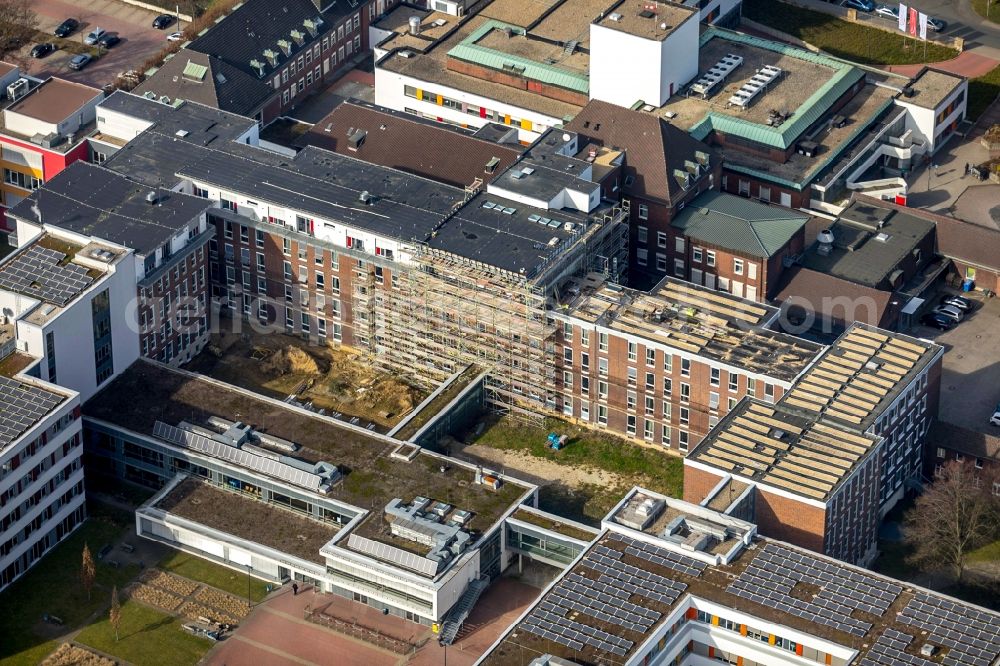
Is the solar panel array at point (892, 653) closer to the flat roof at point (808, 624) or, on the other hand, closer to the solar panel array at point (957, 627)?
the flat roof at point (808, 624)

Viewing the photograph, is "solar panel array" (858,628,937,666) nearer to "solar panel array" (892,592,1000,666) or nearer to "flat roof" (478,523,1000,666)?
"flat roof" (478,523,1000,666)

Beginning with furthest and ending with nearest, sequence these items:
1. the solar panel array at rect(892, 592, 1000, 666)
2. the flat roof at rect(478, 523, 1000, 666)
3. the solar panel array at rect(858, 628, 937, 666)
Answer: the flat roof at rect(478, 523, 1000, 666)
the solar panel array at rect(892, 592, 1000, 666)
the solar panel array at rect(858, 628, 937, 666)

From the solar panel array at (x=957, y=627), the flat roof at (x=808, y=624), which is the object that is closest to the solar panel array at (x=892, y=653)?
the flat roof at (x=808, y=624)

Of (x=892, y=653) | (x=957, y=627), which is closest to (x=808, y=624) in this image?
(x=892, y=653)

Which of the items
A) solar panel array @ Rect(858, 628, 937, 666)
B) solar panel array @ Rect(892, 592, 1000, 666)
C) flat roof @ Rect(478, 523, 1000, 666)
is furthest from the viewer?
flat roof @ Rect(478, 523, 1000, 666)

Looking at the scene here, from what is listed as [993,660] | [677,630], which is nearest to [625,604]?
[677,630]

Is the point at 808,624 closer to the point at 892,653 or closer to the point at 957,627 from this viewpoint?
the point at 892,653

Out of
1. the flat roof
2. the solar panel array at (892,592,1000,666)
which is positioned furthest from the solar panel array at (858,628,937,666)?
the solar panel array at (892,592,1000,666)

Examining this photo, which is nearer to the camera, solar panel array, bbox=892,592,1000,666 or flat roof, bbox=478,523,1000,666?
solar panel array, bbox=892,592,1000,666

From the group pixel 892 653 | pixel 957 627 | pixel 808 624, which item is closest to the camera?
pixel 892 653
